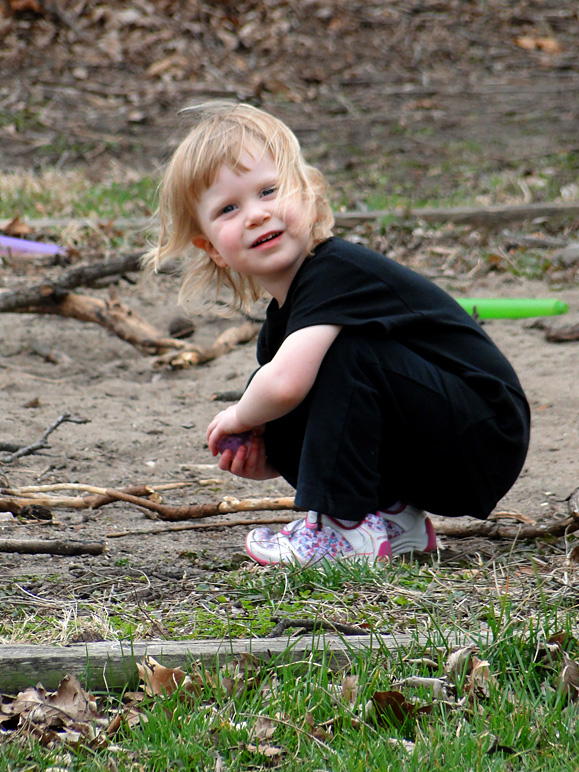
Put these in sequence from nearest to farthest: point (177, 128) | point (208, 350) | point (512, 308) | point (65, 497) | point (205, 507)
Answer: point (205, 507) < point (65, 497) < point (208, 350) < point (512, 308) < point (177, 128)

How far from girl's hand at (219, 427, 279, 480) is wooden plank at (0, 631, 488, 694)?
816mm

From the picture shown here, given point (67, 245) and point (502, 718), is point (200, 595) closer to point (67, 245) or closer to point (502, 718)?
point (502, 718)

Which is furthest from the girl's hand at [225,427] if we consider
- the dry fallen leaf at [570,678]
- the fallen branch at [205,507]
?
the dry fallen leaf at [570,678]

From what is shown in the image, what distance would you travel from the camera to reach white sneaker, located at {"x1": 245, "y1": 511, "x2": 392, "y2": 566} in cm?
238

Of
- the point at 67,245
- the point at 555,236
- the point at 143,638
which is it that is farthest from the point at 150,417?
the point at 555,236

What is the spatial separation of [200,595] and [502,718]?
895mm

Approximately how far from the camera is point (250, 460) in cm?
259

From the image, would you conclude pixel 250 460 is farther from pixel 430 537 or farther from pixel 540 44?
pixel 540 44

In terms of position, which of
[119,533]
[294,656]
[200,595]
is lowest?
[119,533]

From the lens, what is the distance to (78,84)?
10.3m

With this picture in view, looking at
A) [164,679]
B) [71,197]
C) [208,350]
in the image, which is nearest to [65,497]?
[164,679]

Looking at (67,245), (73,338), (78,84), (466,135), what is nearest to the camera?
(73,338)

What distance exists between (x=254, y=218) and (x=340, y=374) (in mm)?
504

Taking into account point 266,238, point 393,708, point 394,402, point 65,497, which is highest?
point 266,238
